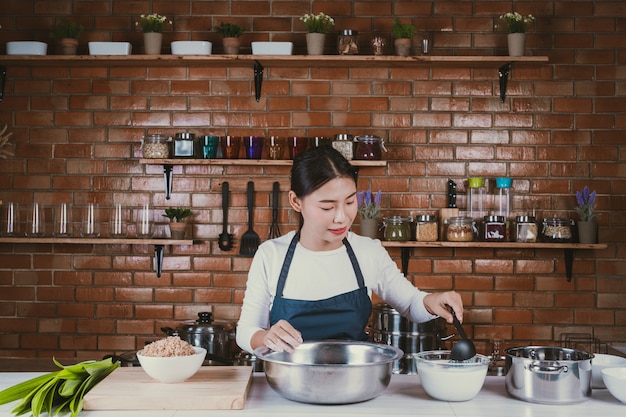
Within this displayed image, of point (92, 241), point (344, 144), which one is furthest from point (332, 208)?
point (92, 241)

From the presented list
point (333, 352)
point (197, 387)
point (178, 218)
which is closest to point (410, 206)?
point (178, 218)

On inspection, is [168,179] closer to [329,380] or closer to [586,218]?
[586,218]

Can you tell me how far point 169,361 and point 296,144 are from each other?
1979 mm

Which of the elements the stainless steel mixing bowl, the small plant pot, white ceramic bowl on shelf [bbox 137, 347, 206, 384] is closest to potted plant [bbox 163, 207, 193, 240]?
the small plant pot

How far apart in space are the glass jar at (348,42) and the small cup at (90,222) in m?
1.58

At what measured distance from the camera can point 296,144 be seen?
3803 mm

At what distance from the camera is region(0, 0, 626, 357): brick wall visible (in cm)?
394

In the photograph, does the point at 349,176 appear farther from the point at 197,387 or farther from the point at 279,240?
the point at 197,387

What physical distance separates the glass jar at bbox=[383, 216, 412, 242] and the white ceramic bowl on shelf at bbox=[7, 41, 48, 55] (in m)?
2.03

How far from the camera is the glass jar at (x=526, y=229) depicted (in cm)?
378

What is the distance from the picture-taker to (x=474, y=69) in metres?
3.96

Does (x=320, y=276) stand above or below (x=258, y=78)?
below

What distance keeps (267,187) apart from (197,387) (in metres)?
2.06

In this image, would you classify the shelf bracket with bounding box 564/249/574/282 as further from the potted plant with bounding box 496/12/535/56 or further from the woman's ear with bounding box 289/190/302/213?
the woman's ear with bounding box 289/190/302/213
